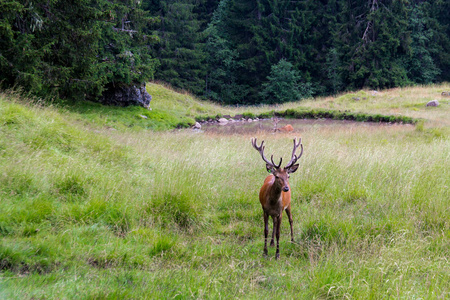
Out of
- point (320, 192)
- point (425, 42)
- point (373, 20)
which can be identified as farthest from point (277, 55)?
point (320, 192)

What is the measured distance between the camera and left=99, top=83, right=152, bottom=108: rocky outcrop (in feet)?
54.8

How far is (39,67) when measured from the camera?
37.3 ft

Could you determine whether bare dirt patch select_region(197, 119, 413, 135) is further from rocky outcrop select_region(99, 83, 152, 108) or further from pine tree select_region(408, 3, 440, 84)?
pine tree select_region(408, 3, 440, 84)

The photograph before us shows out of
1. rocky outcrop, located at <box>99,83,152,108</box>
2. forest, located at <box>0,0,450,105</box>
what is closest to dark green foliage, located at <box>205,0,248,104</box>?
forest, located at <box>0,0,450,105</box>

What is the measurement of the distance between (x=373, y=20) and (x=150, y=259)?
3582 cm

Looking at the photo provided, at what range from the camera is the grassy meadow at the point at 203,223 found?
10.1ft

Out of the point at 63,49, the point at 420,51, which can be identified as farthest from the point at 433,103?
the point at 63,49

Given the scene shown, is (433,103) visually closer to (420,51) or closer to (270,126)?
(270,126)

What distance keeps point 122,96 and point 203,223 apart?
44.2 feet

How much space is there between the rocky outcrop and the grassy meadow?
8.82 metres

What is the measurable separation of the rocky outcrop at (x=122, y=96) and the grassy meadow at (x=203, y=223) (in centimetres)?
882

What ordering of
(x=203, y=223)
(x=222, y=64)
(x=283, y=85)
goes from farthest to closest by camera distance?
(x=222, y=64)
(x=283, y=85)
(x=203, y=223)

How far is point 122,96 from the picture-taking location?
1692 cm

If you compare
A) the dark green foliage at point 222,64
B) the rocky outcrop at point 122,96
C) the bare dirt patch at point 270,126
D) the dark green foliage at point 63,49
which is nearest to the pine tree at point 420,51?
the dark green foliage at point 222,64
